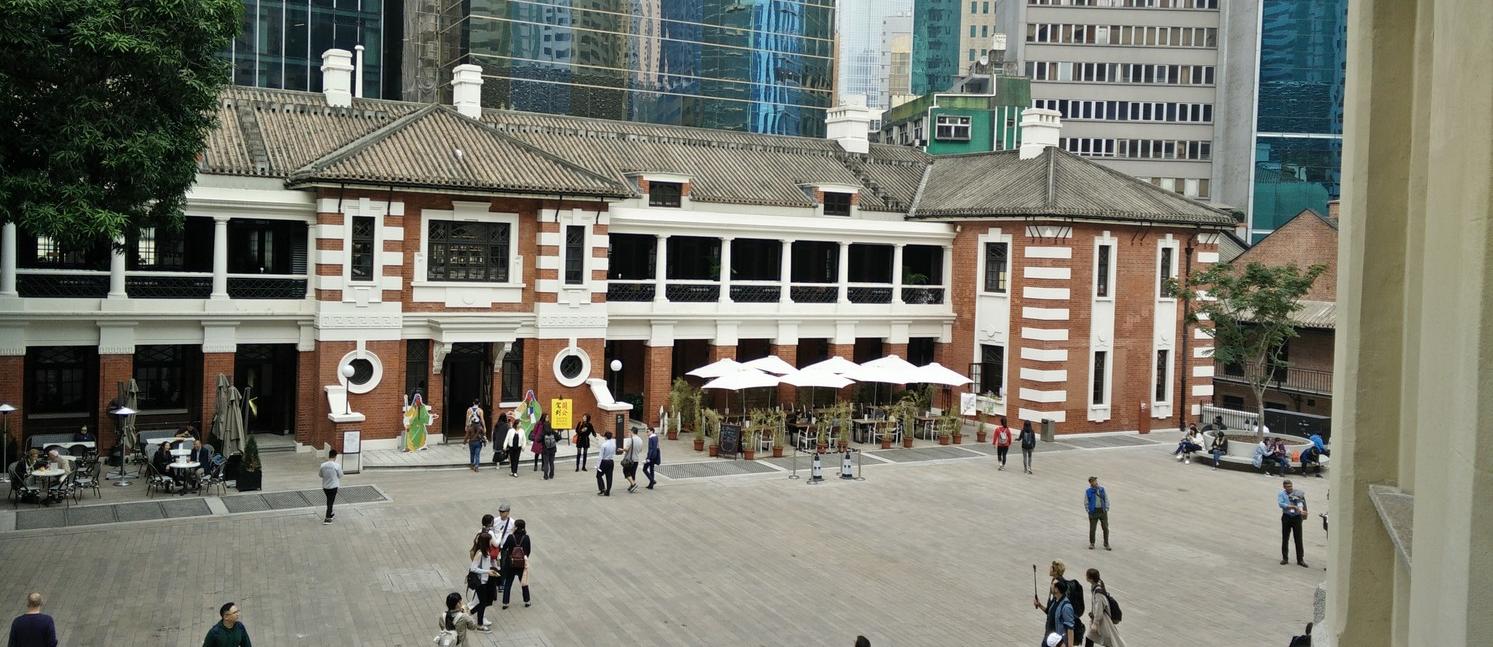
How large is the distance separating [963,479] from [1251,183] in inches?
2491

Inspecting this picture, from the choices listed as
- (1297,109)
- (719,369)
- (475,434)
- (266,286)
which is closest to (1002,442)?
(719,369)

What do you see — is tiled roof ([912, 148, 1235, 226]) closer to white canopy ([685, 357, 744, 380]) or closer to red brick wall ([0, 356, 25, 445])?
white canopy ([685, 357, 744, 380])

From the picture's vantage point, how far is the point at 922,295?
38.2m

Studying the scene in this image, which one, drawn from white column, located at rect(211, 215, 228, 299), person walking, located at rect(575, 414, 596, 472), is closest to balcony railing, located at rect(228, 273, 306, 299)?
white column, located at rect(211, 215, 228, 299)

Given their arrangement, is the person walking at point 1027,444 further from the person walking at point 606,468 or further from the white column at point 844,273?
the person walking at point 606,468

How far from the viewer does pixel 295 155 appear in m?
29.7

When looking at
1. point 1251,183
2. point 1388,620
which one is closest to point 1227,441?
point 1388,620

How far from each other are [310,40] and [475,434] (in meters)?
39.5

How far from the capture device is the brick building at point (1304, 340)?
4388 cm

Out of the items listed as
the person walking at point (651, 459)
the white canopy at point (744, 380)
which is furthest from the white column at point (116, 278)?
the white canopy at point (744, 380)

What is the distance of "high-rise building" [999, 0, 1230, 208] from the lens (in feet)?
274

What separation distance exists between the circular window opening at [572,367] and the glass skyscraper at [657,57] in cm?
2609

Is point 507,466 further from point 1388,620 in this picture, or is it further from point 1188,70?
point 1188,70

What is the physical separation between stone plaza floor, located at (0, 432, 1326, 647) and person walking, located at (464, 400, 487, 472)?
17.0 inches
